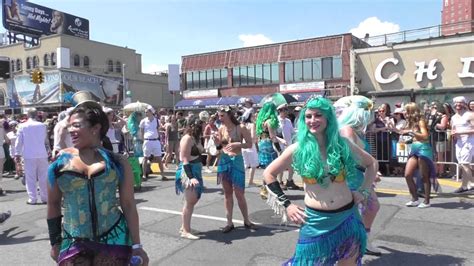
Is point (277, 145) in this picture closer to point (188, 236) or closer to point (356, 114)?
point (188, 236)

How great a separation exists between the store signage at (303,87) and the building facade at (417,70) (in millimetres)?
11768

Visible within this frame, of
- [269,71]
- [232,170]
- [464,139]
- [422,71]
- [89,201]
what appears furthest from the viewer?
[269,71]

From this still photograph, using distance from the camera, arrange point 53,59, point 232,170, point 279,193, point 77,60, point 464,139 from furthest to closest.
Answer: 1. point 77,60
2. point 53,59
3. point 464,139
4. point 232,170
5. point 279,193

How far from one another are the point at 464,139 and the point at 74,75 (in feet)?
137

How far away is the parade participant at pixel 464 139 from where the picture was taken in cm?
846

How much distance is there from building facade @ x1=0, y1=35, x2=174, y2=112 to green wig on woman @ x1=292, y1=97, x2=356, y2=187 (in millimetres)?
37271

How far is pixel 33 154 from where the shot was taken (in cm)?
858

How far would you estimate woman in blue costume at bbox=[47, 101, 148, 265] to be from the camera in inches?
101

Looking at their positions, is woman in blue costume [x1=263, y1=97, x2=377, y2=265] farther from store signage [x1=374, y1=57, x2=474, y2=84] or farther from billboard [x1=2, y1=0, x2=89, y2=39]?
billboard [x1=2, y1=0, x2=89, y2=39]

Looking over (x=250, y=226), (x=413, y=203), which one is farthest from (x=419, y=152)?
(x=250, y=226)

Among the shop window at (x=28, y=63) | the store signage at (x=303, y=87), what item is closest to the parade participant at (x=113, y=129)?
the store signage at (x=303, y=87)

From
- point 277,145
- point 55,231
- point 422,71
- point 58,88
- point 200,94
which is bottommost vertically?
point 55,231

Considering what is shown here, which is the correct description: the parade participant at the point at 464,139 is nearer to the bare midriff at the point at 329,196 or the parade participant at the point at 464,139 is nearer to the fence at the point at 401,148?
the fence at the point at 401,148

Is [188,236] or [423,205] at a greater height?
[423,205]
